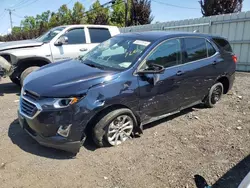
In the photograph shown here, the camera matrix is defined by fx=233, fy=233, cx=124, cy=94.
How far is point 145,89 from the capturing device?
12.5 ft

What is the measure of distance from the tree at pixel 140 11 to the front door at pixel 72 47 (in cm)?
1805

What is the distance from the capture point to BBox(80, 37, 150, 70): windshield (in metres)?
3.87

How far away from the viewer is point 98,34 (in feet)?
25.7

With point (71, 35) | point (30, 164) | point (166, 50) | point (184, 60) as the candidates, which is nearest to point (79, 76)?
point (30, 164)

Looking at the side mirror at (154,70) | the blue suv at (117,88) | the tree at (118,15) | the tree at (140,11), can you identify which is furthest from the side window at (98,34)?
the tree at (118,15)

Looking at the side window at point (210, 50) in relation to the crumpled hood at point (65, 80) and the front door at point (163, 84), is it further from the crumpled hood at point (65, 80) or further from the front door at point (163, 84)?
the crumpled hood at point (65, 80)

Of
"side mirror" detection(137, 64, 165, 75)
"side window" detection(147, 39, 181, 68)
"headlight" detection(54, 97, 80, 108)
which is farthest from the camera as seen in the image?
"side window" detection(147, 39, 181, 68)

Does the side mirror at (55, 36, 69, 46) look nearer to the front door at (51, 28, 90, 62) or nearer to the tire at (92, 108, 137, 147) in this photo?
the front door at (51, 28, 90, 62)

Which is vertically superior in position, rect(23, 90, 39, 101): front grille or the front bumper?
rect(23, 90, 39, 101): front grille

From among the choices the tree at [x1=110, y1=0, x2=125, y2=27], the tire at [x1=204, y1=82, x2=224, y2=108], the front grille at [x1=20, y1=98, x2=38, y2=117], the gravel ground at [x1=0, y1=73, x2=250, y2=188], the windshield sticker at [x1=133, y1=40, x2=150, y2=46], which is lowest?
the gravel ground at [x1=0, y1=73, x2=250, y2=188]

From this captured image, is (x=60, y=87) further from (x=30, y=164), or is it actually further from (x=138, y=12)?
(x=138, y=12)

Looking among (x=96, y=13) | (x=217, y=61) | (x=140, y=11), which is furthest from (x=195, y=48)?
(x=96, y=13)

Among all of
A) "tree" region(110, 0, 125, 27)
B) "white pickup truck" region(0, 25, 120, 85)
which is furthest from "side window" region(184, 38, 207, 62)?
"tree" region(110, 0, 125, 27)

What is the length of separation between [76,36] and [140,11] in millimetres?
18794
